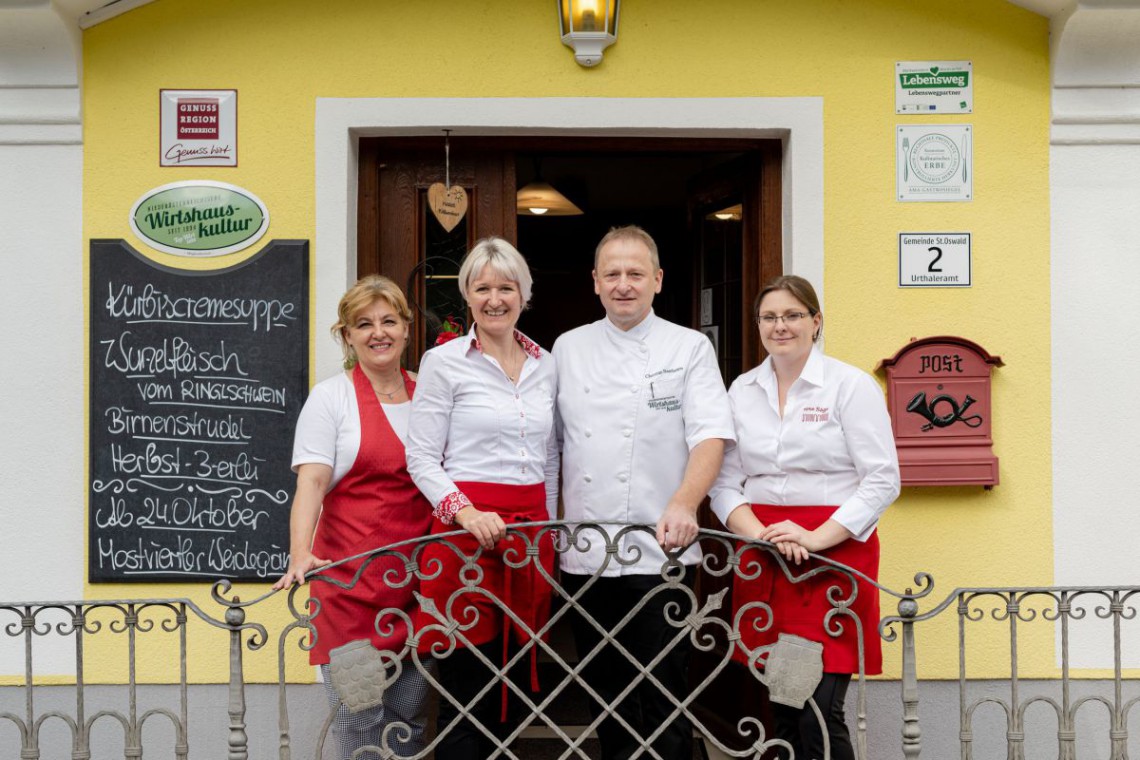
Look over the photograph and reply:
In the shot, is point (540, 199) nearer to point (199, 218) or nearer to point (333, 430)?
point (199, 218)

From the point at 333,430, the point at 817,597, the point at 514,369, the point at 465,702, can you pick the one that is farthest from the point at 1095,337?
the point at 333,430

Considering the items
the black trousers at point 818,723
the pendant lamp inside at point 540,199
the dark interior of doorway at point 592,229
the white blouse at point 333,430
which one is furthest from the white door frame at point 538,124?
the dark interior of doorway at point 592,229

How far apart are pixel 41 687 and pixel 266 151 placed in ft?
7.79

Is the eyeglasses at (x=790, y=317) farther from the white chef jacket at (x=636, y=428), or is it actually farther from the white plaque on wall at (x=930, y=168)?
the white plaque on wall at (x=930, y=168)

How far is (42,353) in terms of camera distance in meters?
4.61

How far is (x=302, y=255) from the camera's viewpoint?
4.63 meters

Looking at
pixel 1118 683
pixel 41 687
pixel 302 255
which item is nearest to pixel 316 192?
pixel 302 255

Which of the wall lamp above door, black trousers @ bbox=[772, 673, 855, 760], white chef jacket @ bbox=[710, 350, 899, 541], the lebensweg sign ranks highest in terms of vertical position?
the wall lamp above door

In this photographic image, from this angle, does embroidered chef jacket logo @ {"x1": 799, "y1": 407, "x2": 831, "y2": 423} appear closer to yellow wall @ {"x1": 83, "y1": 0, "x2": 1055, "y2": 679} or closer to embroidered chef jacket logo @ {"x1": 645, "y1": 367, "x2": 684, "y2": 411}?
embroidered chef jacket logo @ {"x1": 645, "y1": 367, "x2": 684, "y2": 411}

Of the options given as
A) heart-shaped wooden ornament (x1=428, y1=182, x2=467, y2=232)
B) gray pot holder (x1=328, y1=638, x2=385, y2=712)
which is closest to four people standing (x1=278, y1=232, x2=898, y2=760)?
gray pot holder (x1=328, y1=638, x2=385, y2=712)

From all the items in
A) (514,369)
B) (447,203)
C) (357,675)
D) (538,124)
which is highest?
(538,124)

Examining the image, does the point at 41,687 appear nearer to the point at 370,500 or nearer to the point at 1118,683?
the point at 370,500

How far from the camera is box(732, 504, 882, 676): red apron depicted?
3.52 m

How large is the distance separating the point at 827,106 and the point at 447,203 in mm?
1670
